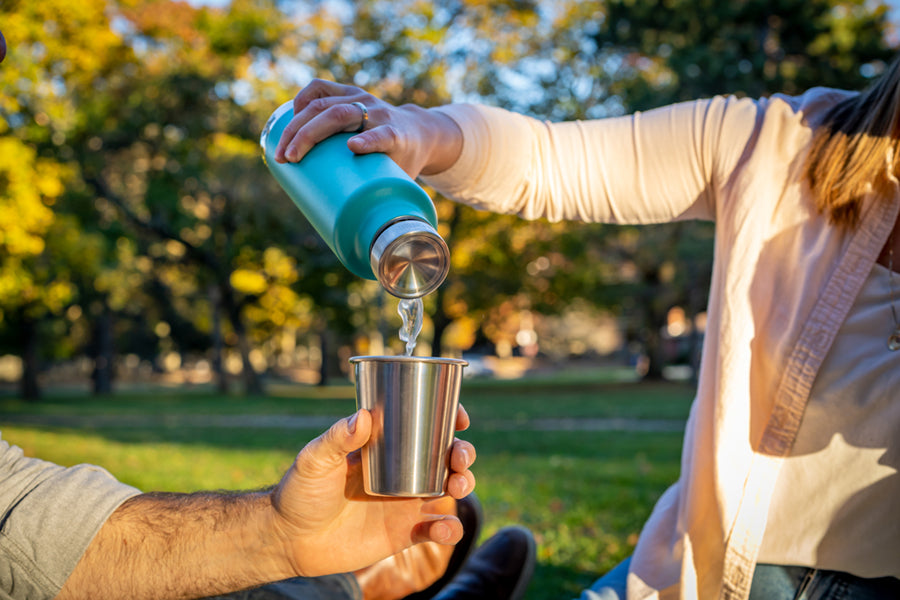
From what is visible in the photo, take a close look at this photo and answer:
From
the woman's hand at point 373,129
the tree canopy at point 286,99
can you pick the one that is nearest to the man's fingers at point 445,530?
the woman's hand at point 373,129

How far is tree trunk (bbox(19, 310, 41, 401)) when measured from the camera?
87.9ft

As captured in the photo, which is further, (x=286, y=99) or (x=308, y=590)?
(x=286, y=99)

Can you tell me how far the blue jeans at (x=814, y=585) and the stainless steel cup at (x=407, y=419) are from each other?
918 mm

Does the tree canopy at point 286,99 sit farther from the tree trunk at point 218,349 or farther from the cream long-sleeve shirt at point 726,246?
the cream long-sleeve shirt at point 726,246

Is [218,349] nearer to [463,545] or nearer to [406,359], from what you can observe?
[463,545]

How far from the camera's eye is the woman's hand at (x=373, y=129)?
5.64ft

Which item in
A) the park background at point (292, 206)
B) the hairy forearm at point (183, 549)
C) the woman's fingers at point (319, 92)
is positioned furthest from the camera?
the park background at point (292, 206)

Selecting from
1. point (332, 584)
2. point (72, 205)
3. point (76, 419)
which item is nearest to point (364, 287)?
point (72, 205)

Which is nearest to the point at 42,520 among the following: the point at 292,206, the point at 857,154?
the point at 857,154

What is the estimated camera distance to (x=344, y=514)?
6.06ft

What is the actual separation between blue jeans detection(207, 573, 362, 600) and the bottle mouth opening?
954 millimetres

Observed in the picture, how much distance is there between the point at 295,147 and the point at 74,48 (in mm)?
17579

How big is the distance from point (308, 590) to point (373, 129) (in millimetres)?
1269

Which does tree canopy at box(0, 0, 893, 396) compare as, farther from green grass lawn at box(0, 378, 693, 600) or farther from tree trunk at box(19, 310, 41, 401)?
green grass lawn at box(0, 378, 693, 600)
